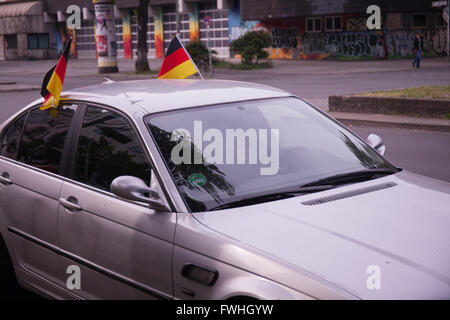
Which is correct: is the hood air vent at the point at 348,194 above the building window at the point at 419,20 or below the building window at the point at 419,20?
below

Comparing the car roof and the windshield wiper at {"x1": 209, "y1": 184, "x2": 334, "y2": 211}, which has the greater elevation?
the car roof

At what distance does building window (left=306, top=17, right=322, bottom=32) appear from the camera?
46156mm

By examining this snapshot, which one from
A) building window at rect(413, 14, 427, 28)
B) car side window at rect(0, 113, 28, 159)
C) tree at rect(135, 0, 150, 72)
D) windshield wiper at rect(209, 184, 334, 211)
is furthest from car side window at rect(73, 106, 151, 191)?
building window at rect(413, 14, 427, 28)

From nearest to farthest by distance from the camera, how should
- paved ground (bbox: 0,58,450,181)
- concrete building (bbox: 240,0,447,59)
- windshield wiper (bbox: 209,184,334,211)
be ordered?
windshield wiper (bbox: 209,184,334,211) → paved ground (bbox: 0,58,450,181) → concrete building (bbox: 240,0,447,59)

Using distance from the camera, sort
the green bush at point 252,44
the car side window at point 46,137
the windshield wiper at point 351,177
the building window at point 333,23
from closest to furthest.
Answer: the windshield wiper at point 351,177 → the car side window at point 46,137 → the green bush at point 252,44 → the building window at point 333,23

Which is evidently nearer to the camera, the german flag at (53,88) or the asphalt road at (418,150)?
the german flag at (53,88)

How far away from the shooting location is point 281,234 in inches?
121

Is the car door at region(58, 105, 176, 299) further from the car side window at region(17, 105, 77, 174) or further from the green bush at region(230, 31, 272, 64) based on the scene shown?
the green bush at region(230, 31, 272, 64)

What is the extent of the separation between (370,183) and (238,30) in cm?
4905

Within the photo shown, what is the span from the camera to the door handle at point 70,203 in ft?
12.9

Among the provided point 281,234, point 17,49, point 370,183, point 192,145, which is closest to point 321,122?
point 370,183

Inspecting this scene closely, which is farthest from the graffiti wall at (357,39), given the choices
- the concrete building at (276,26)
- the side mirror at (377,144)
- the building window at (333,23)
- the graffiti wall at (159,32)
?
the side mirror at (377,144)

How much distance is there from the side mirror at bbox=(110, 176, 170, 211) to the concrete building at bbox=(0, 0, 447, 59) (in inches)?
1503

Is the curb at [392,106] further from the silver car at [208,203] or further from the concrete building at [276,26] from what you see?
the concrete building at [276,26]
